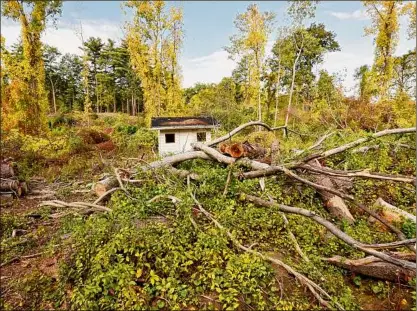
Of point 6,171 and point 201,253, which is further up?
point 6,171

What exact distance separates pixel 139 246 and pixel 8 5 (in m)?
16.3

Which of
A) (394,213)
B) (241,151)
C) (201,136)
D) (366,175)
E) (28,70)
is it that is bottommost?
(394,213)

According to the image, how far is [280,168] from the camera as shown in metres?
4.42

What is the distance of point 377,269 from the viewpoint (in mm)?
3436

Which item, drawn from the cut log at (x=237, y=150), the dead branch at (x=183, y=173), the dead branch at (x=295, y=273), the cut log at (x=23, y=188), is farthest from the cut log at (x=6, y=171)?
the dead branch at (x=295, y=273)

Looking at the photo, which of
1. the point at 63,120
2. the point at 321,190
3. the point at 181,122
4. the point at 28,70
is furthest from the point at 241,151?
the point at 63,120

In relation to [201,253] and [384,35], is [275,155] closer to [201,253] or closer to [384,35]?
[201,253]

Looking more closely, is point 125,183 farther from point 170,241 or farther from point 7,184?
point 7,184

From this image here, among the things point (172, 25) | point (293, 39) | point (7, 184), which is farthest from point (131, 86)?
point (7, 184)

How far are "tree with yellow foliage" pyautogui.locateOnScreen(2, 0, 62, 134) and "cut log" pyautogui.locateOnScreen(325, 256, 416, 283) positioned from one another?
15757 millimetres

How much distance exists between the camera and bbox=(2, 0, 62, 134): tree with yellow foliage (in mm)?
13930

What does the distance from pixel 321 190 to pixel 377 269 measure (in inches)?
55.4

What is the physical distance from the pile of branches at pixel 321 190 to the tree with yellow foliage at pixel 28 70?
37.6ft

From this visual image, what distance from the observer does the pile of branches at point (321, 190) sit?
3348 millimetres
